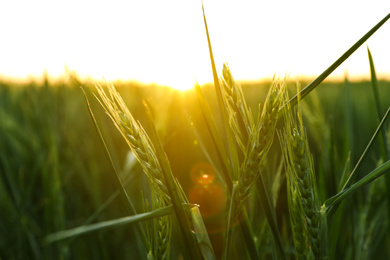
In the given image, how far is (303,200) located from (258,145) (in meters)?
0.14

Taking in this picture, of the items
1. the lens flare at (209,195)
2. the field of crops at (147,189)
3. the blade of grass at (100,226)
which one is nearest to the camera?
the blade of grass at (100,226)

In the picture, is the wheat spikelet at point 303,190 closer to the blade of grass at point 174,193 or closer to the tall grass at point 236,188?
the tall grass at point 236,188

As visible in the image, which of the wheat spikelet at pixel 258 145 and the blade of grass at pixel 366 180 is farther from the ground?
the wheat spikelet at pixel 258 145

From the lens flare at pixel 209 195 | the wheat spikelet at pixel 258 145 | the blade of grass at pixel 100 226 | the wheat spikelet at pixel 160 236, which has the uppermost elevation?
the wheat spikelet at pixel 258 145

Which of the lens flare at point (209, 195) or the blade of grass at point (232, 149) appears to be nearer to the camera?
the blade of grass at point (232, 149)

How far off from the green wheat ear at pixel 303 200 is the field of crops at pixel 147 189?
79 millimetres

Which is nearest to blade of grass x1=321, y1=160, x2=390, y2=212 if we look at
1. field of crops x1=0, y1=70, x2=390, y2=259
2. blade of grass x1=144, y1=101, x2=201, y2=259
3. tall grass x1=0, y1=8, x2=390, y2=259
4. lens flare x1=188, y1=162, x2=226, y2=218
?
tall grass x1=0, y1=8, x2=390, y2=259

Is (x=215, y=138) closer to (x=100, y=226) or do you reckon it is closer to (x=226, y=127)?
(x=226, y=127)

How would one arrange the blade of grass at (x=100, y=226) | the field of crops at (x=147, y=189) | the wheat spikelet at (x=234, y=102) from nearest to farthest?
the blade of grass at (x=100, y=226), the wheat spikelet at (x=234, y=102), the field of crops at (x=147, y=189)

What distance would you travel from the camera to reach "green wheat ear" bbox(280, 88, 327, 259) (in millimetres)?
599

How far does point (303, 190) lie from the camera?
611 millimetres

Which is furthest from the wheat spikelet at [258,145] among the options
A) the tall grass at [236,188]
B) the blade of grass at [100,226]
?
the blade of grass at [100,226]

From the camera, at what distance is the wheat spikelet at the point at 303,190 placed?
599 mm

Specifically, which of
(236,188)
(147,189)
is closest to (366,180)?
(236,188)
